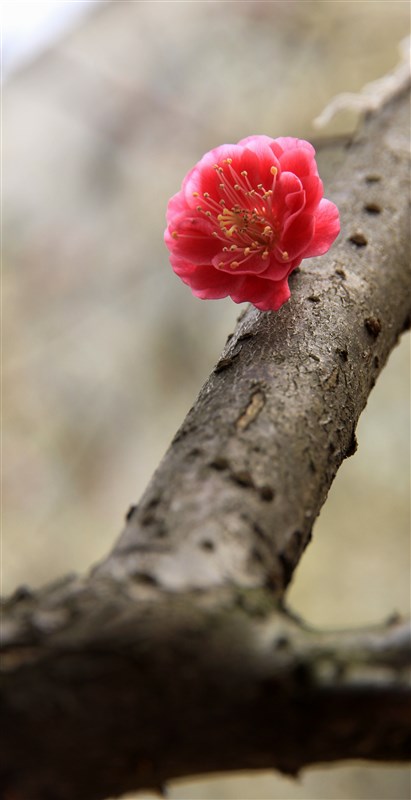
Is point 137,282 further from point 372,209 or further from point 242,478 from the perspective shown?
point 242,478

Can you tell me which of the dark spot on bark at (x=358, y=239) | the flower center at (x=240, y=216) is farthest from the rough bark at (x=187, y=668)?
the dark spot on bark at (x=358, y=239)

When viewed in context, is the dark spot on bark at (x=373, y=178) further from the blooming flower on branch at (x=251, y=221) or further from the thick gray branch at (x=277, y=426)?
the blooming flower on branch at (x=251, y=221)

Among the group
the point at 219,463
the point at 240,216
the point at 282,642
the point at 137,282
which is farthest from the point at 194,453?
the point at 137,282

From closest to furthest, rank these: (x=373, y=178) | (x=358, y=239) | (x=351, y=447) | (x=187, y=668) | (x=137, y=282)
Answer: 1. (x=187, y=668)
2. (x=351, y=447)
3. (x=358, y=239)
4. (x=373, y=178)
5. (x=137, y=282)

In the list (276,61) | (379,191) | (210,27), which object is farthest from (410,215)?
(210,27)

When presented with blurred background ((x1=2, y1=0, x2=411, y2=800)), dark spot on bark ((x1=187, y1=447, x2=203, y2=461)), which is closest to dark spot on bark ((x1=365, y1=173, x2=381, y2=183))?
dark spot on bark ((x1=187, y1=447, x2=203, y2=461))

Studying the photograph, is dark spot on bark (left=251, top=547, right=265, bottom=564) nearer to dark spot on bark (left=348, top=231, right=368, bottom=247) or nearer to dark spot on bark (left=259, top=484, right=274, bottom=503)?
dark spot on bark (left=259, top=484, right=274, bottom=503)
